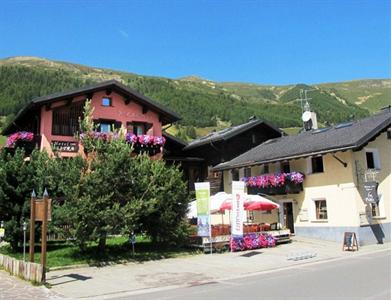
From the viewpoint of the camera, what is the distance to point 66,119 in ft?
92.7

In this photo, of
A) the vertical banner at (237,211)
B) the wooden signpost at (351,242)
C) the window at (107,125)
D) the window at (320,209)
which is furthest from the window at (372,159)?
the window at (107,125)

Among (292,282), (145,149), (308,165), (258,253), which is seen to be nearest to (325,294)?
(292,282)

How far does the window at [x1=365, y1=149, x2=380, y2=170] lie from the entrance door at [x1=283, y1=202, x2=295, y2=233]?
5.36 meters

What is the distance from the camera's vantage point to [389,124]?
85.0 ft

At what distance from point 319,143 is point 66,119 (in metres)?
15.1

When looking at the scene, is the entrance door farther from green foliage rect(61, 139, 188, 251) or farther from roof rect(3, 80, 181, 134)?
roof rect(3, 80, 181, 134)

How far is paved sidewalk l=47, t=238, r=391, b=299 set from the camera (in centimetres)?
1365

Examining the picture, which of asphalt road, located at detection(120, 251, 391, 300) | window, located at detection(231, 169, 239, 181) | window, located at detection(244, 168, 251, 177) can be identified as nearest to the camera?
asphalt road, located at detection(120, 251, 391, 300)

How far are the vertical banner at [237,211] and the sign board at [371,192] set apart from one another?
6971mm

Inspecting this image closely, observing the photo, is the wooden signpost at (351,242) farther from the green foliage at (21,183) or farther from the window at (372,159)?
the green foliage at (21,183)

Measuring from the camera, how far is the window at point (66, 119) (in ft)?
91.5

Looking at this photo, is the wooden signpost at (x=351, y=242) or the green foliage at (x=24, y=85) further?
the green foliage at (x=24, y=85)

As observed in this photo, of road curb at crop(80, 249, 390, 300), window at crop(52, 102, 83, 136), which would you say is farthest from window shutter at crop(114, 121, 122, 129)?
road curb at crop(80, 249, 390, 300)

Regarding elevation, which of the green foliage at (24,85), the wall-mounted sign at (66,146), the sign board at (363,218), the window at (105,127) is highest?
the green foliage at (24,85)
